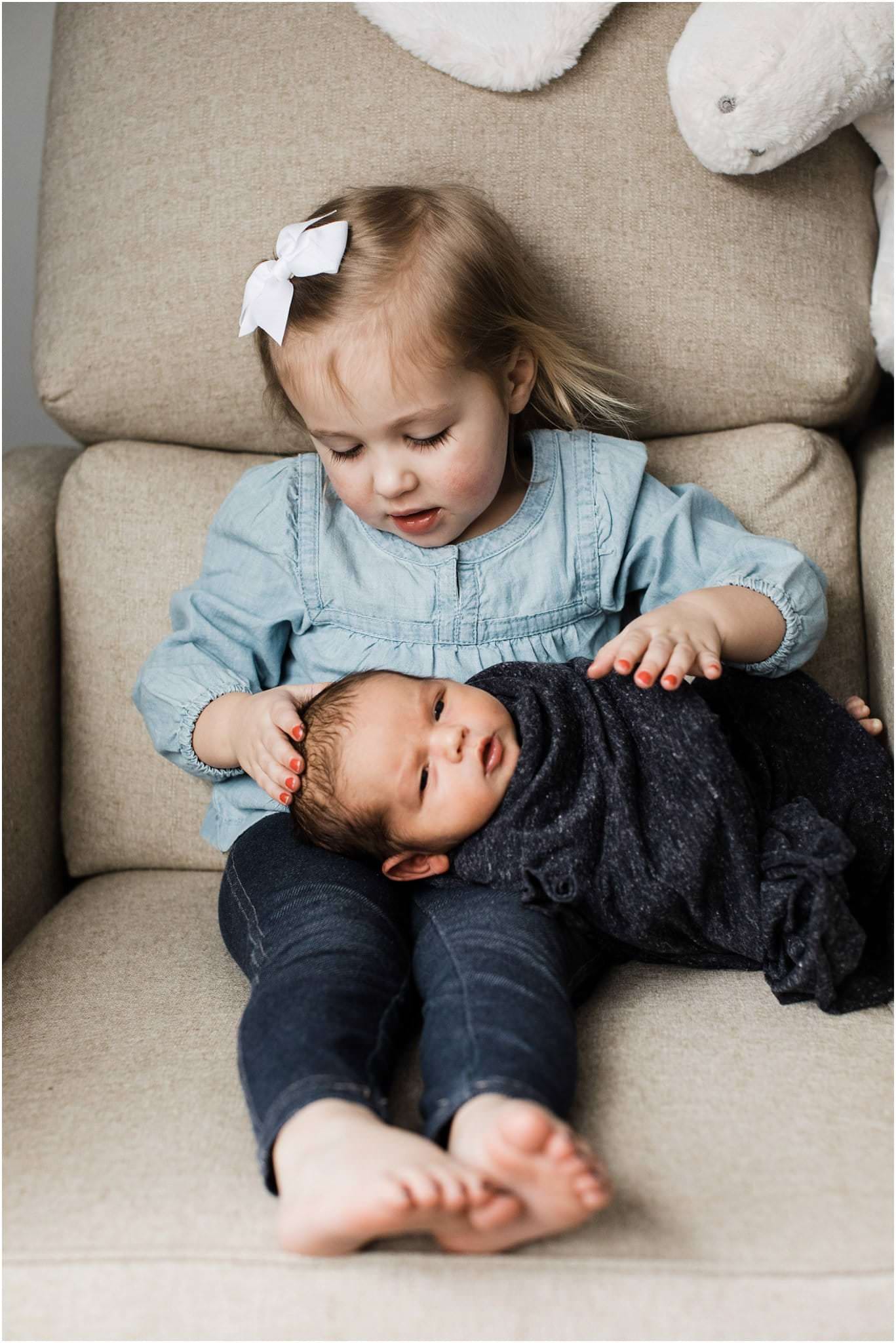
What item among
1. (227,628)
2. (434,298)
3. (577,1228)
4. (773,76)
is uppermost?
(773,76)

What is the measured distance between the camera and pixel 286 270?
107 centimetres

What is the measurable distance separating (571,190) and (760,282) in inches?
8.9

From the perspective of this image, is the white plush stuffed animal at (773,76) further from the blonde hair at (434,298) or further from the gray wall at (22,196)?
the gray wall at (22,196)

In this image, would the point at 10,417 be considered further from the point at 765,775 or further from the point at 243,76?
the point at 765,775

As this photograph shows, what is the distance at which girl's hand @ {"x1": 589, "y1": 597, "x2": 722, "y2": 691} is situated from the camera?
93 centimetres

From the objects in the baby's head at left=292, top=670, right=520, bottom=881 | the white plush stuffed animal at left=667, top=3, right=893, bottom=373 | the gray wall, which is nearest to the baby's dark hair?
the baby's head at left=292, top=670, right=520, bottom=881

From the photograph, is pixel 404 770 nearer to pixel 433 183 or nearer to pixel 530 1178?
pixel 530 1178

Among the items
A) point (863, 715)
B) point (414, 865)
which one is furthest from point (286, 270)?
point (863, 715)

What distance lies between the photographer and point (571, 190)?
1220 millimetres

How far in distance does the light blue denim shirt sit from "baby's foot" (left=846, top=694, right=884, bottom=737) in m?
0.13

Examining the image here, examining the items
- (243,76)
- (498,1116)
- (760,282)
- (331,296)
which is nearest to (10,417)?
(243,76)

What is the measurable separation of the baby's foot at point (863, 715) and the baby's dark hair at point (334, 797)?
1.39 feet

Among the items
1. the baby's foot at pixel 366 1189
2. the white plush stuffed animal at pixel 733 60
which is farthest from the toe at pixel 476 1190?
the white plush stuffed animal at pixel 733 60

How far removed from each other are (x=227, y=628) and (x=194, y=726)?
4.4 inches
